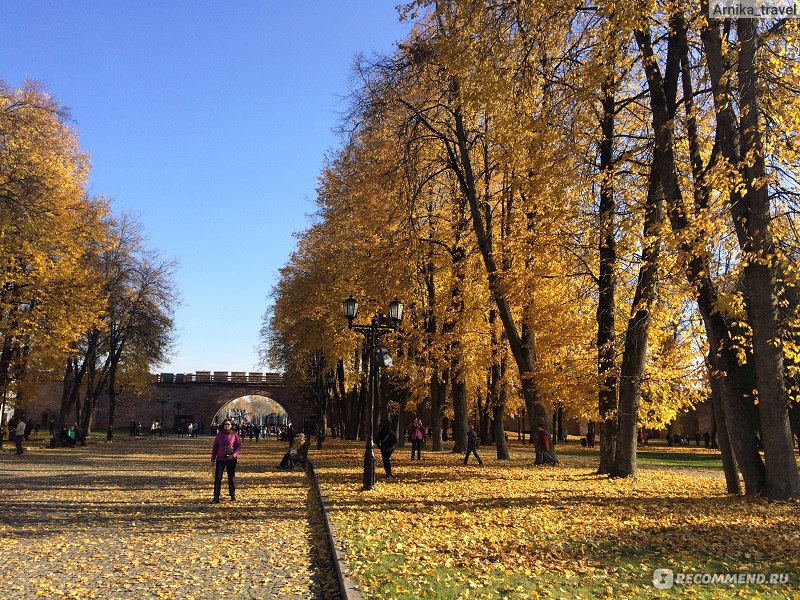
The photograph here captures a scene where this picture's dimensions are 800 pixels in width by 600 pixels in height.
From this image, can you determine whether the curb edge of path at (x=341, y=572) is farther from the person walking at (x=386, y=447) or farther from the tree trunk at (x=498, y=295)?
the tree trunk at (x=498, y=295)

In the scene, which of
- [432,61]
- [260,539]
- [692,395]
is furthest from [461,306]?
[260,539]

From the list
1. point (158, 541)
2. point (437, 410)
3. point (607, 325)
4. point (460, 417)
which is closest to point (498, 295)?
point (607, 325)

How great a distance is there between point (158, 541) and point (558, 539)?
5.49m

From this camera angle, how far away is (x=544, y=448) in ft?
67.2

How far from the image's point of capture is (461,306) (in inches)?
947

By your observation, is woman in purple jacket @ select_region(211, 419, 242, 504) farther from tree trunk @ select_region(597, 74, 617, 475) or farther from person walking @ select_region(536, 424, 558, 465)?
person walking @ select_region(536, 424, 558, 465)

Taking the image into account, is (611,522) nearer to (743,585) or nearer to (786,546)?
(786,546)

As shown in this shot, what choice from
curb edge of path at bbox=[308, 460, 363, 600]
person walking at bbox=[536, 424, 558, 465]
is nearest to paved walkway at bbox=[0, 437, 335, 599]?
curb edge of path at bbox=[308, 460, 363, 600]

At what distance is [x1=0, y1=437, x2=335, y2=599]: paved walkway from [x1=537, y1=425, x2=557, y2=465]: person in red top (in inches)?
292

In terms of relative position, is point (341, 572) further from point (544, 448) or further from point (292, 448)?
point (292, 448)

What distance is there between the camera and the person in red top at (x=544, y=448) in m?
Answer: 20.3

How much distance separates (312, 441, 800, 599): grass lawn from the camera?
649 centimetres

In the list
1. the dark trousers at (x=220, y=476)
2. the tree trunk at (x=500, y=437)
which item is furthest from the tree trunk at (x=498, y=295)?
the dark trousers at (x=220, y=476)

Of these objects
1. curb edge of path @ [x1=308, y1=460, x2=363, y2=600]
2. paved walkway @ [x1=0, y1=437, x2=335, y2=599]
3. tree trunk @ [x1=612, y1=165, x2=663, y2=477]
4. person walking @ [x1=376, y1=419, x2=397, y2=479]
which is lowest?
paved walkway @ [x1=0, y1=437, x2=335, y2=599]
